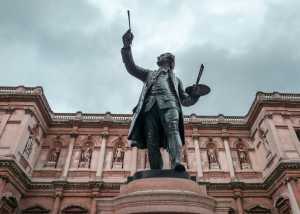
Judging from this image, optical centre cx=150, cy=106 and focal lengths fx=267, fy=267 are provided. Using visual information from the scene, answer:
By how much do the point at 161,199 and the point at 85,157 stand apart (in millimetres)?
16933

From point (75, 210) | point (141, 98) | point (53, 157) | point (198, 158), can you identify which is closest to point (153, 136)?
point (141, 98)

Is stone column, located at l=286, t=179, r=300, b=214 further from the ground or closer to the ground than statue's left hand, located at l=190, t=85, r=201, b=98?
further from the ground

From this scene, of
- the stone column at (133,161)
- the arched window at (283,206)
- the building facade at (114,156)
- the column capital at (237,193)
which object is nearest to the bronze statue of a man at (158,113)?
the building facade at (114,156)

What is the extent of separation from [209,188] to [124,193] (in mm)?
15191

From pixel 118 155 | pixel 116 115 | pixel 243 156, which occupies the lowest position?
pixel 118 155


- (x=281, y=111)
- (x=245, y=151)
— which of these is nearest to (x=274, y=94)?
(x=281, y=111)

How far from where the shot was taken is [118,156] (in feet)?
63.6

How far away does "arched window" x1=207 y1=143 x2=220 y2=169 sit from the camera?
19.0 meters

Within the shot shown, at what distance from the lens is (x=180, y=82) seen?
509 centimetres

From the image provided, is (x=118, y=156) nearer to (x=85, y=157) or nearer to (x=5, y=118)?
(x=85, y=157)

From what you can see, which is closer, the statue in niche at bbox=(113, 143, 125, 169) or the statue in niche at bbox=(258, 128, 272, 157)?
the statue in niche at bbox=(258, 128, 272, 157)

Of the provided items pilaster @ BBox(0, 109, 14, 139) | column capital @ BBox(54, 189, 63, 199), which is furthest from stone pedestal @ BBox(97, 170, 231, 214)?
pilaster @ BBox(0, 109, 14, 139)

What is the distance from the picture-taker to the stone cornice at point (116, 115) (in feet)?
61.0

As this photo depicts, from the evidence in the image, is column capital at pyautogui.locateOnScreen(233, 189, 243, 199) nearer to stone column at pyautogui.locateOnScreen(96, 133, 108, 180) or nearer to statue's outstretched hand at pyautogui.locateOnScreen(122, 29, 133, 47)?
stone column at pyautogui.locateOnScreen(96, 133, 108, 180)
